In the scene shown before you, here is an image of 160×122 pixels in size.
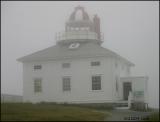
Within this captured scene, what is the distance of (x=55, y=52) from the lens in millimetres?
44938

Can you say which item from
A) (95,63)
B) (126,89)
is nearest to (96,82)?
(95,63)

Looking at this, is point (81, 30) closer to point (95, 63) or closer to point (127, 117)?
point (95, 63)

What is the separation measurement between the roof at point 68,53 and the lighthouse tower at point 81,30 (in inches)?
34.3

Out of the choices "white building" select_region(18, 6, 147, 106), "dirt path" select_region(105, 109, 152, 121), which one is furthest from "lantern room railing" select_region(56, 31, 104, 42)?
"dirt path" select_region(105, 109, 152, 121)

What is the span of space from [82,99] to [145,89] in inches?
236

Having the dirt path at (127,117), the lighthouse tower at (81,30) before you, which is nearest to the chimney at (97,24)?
the lighthouse tower at (81,30)

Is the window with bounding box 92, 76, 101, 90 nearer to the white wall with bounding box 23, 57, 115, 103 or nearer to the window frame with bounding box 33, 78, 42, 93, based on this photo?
the white wall with bounding box 23, 57, 115, 103

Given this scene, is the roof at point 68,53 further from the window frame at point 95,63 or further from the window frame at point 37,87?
the window frame at point 37,87

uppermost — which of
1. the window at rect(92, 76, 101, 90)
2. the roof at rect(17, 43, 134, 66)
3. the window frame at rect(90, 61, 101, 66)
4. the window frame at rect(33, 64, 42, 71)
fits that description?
the roof at rect(17, 43, 134, 66)

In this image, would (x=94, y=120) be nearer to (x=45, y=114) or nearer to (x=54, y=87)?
(x=45, y=114)

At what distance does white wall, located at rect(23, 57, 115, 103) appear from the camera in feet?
136

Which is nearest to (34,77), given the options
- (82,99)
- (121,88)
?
(82,99)

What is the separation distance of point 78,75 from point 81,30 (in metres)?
6.02

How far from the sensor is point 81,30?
1826 inches
